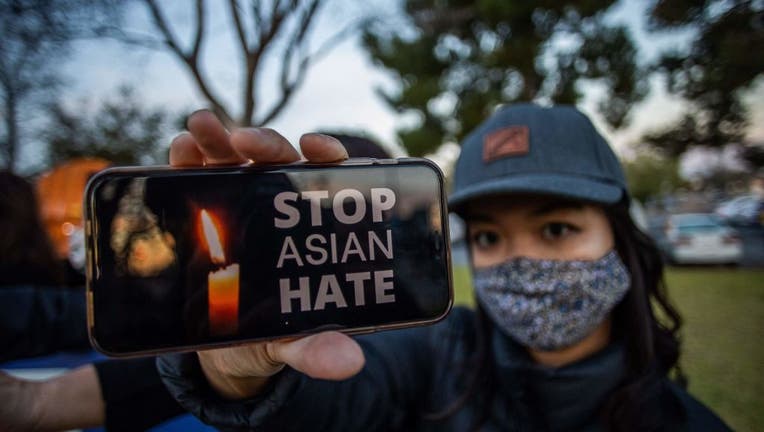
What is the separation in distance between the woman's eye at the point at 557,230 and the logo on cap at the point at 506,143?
0.93ft

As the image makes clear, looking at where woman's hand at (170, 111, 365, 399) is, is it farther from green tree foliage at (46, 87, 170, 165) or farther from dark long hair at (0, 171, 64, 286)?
green tree foliage at (46, 87, 170, 165)

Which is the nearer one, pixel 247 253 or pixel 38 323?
pixel 247 253

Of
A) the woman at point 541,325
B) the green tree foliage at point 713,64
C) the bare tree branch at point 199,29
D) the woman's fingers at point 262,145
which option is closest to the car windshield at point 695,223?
the green tree foliage at point 713,64

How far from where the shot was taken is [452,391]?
145 centimetres

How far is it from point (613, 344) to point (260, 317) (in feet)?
4.14

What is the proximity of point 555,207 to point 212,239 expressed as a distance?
1.13 m

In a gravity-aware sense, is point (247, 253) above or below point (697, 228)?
above

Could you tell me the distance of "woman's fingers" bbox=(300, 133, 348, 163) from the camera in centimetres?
66

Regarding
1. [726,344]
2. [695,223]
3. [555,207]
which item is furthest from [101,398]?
[695,223]

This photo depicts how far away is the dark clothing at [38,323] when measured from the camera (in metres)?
1.58

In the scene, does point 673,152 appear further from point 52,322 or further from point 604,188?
point 52,322

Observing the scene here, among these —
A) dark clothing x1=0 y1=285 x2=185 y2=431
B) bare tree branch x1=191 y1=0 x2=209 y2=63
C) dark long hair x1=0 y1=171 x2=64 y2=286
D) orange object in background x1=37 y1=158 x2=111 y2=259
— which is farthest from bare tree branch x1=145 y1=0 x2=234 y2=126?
dark clothing x1=0 y1=285 x2=185 y2=431

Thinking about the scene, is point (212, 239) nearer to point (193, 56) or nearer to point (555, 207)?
point (555, 207)

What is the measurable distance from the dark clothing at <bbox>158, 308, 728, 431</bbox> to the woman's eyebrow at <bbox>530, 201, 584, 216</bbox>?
49cm
